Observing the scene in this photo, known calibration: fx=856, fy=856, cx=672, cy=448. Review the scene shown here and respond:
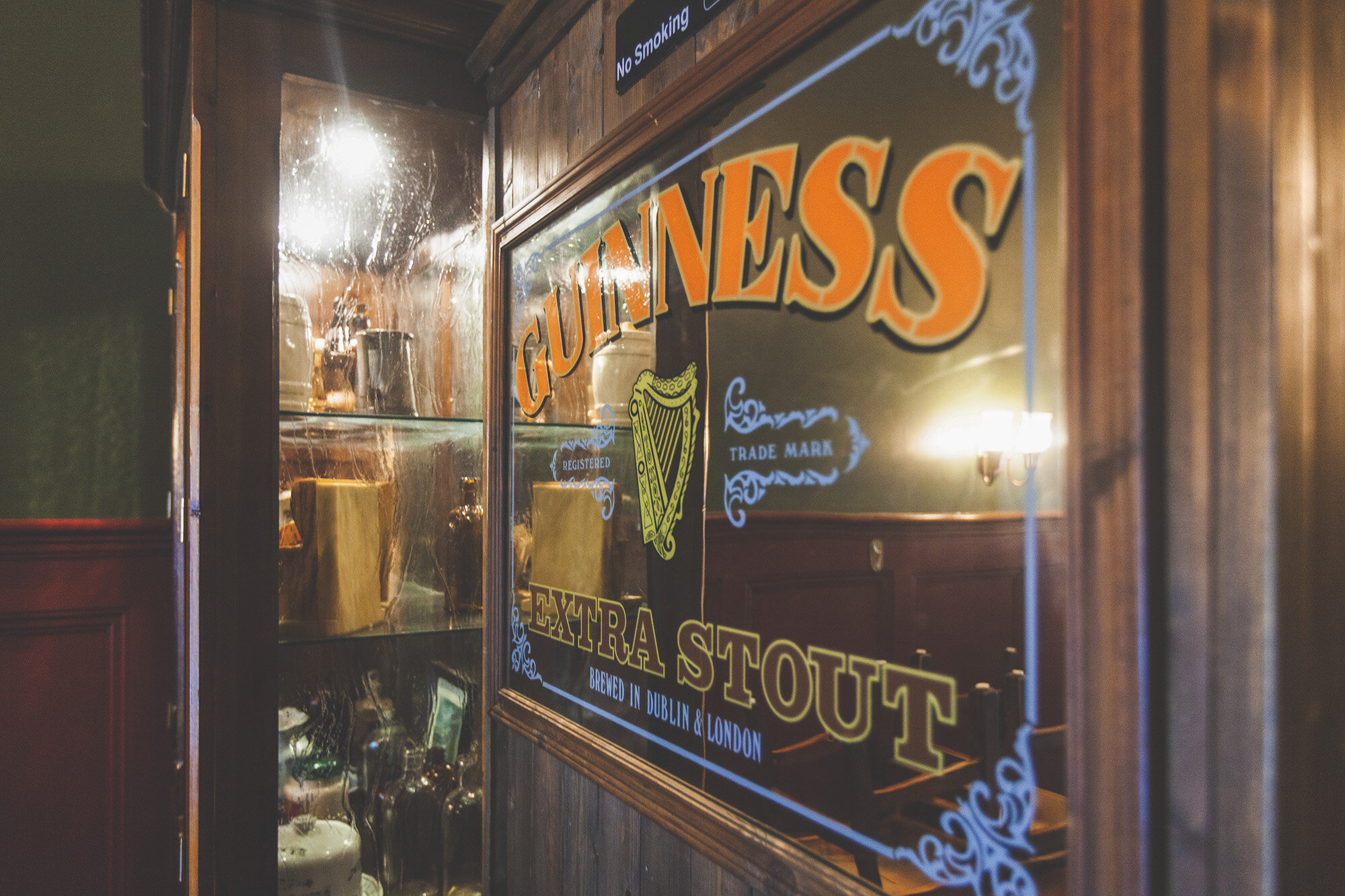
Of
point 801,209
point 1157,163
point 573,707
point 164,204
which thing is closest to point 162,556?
point 164,204

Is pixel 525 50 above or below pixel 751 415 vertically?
above

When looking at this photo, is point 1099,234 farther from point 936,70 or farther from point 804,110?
point 804,110

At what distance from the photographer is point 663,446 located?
123cm

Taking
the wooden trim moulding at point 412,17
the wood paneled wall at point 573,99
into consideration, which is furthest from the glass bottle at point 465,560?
the wooden trim moulding at point 412,17

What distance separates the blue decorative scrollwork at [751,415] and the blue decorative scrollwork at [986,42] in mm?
346

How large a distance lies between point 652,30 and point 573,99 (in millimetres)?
300

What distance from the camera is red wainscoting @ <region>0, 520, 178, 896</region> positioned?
7.66ft

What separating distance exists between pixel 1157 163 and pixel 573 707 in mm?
1217

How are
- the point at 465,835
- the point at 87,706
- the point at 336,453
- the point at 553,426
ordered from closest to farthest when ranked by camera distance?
the point at 553,426
the point at 336,453
the point at 465,835
the point at 87,706

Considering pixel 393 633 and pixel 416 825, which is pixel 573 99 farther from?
pixel 416 825

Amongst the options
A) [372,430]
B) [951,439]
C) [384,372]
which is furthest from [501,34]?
[951,439]

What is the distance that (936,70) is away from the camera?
0.81 meters

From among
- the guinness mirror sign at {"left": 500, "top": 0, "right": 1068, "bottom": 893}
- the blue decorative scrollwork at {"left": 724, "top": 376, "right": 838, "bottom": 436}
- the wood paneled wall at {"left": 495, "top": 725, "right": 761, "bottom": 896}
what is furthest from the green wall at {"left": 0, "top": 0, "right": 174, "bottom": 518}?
the blue decorative scrollwork at {"left": 724, "top": 376, "right": 838, "bottom": 436}

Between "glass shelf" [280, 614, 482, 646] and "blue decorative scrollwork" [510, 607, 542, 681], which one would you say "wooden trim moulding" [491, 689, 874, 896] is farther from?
"glass shelf" [280, 614, 482, 646]
